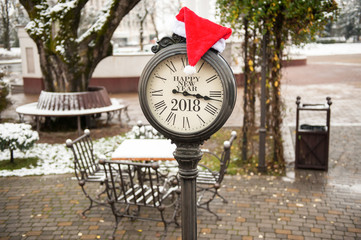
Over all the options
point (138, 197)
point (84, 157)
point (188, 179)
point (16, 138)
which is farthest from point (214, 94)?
point (16, 138)

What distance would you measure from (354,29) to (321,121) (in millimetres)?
2621

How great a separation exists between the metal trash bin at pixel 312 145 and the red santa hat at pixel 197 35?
474 centimetres

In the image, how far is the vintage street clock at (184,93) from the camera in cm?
242

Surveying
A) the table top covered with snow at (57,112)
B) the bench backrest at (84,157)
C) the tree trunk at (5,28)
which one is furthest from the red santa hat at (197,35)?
the tree trunk at (5,28)

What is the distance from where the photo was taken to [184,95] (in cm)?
250

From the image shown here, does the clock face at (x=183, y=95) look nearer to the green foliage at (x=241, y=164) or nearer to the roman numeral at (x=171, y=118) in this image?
the roman numeral at (x=171, y=118)

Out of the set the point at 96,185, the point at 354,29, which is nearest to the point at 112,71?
the point at 354,29

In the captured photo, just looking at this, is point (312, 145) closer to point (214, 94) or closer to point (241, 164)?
point (241, 164)

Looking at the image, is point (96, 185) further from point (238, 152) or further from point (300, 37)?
point (300, 37)

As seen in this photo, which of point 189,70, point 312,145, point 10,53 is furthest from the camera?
point 10,53

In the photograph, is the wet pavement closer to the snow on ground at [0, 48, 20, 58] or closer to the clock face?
the clock face

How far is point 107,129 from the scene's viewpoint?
1086 centimetres

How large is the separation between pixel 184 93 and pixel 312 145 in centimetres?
494

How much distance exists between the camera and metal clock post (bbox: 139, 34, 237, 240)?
2.42 metres
